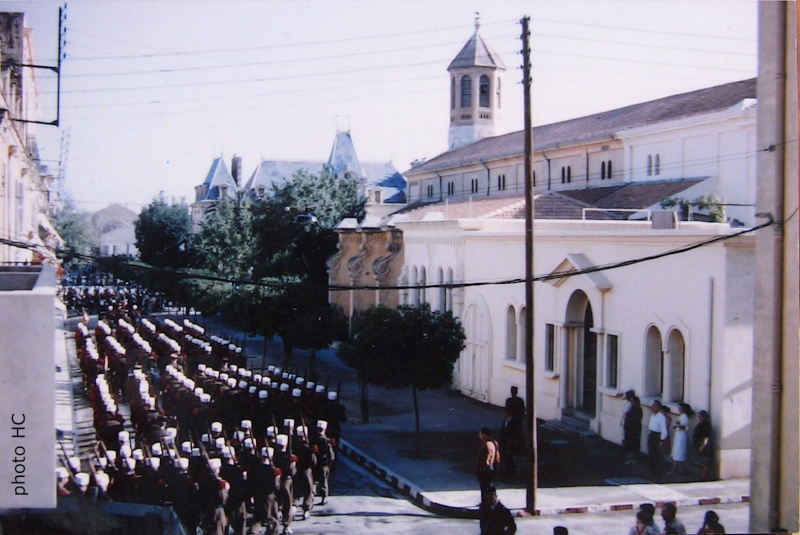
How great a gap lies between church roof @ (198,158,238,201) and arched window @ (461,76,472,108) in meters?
22.5

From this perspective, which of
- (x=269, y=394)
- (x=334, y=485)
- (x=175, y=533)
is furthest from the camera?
(x=269, y=394)

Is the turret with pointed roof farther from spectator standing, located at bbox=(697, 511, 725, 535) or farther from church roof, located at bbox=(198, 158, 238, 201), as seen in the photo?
spectator standing, located at bbox=(697, 511, 725, 535)

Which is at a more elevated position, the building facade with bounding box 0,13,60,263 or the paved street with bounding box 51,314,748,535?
the building facade with bounding box 0,13,60,263

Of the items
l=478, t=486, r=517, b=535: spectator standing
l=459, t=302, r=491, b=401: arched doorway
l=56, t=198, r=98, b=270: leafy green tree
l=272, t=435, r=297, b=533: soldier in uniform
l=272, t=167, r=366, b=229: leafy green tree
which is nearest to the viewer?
l=478, t=486, r=517, b=535: spectator standing

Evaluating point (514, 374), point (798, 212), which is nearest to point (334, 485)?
point (514, 374)

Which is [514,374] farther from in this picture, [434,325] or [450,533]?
[450,533]

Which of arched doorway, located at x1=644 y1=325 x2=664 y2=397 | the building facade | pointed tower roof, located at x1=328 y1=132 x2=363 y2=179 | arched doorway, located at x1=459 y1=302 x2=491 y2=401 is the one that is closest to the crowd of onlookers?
the building facade

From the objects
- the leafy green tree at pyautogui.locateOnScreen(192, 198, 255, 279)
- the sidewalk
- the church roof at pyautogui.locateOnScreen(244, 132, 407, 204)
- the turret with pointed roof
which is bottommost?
the sidewalk

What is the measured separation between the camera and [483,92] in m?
38.9

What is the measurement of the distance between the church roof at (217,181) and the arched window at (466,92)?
2246 centimetres

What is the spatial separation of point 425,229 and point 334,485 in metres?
10.5

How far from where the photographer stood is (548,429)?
51.0ft

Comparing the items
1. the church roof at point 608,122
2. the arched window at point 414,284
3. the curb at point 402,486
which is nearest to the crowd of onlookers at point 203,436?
the curb at point 402,486

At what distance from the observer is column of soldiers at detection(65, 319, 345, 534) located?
10680mm
